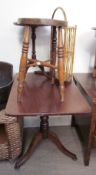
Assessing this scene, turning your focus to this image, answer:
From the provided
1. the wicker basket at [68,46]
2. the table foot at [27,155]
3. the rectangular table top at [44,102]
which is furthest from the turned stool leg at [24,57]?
the table foot at [27,155]

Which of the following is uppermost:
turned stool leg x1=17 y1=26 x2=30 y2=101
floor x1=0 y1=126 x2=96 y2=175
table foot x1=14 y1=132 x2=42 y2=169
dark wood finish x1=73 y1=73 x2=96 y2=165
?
turned stool leg x1=17 y1=26 x2=30 y2=101

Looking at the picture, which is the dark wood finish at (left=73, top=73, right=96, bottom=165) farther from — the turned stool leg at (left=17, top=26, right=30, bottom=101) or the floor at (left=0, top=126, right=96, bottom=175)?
the turned stool leg at (left=17, top=26, right=30, bottom=101)

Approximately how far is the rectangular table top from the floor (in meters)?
0.58

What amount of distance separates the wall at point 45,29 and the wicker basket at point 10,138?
0.57m

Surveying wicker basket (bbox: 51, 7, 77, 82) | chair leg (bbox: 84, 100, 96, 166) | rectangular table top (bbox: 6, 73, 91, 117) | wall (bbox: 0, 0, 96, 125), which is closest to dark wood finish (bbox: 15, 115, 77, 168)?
chair leg (bbox: 84, 100, 96, 166)

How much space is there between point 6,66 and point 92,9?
86cm

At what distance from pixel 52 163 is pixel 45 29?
1.08 meters

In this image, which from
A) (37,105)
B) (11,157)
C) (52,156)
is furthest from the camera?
(52,156)

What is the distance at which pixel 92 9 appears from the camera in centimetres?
160

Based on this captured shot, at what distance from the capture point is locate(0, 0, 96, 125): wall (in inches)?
61.1

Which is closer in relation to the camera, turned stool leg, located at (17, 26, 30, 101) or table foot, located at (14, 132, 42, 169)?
turned stool leg, located at (17, 26, 30, 101)

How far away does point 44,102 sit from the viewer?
1.17 metres

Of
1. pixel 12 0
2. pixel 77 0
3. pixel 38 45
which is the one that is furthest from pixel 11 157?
pixel 77 0

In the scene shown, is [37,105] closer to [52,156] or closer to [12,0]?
[52,156]
